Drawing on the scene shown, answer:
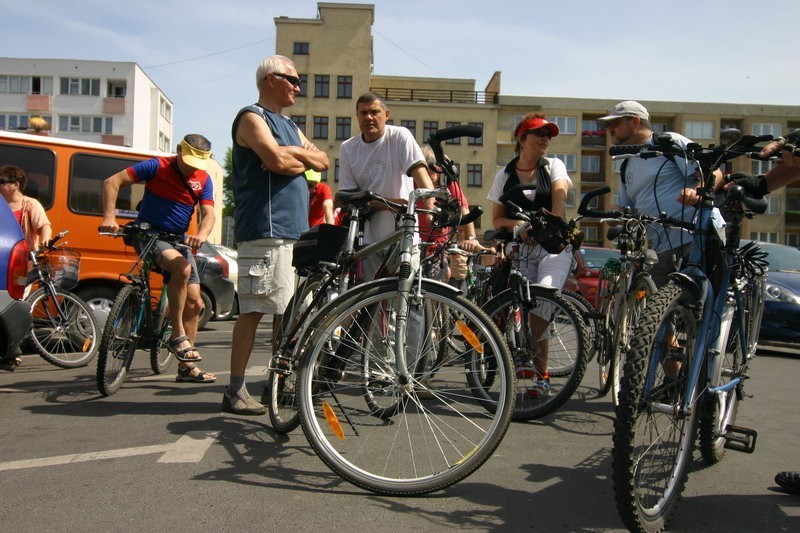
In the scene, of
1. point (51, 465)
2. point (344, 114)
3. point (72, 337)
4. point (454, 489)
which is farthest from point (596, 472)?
point (344, 114)

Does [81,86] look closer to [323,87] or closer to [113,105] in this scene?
[113,105]

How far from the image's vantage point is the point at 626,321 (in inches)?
199

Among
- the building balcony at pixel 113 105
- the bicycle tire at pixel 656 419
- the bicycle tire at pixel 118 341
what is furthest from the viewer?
the building balcony at pixel 113 105

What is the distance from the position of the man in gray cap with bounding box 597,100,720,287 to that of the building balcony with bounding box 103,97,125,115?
63.2 m

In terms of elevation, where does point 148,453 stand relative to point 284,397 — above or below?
below

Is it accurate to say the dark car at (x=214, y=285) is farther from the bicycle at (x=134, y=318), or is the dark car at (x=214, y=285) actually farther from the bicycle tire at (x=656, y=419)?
the bicycle tire at (x=656, y=419)

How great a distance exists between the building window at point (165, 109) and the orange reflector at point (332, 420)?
69517mm

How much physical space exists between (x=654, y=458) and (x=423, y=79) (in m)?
64.2

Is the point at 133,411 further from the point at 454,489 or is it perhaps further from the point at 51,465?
the point at 454,489

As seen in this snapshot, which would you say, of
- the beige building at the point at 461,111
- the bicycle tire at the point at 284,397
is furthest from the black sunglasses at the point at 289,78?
the beige building at the point at 461,111

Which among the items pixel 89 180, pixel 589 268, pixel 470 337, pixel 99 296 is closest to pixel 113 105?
pixel 589 268

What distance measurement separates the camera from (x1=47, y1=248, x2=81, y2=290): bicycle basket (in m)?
7.54

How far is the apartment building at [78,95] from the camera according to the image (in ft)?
206

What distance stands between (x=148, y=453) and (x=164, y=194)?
109 inches
